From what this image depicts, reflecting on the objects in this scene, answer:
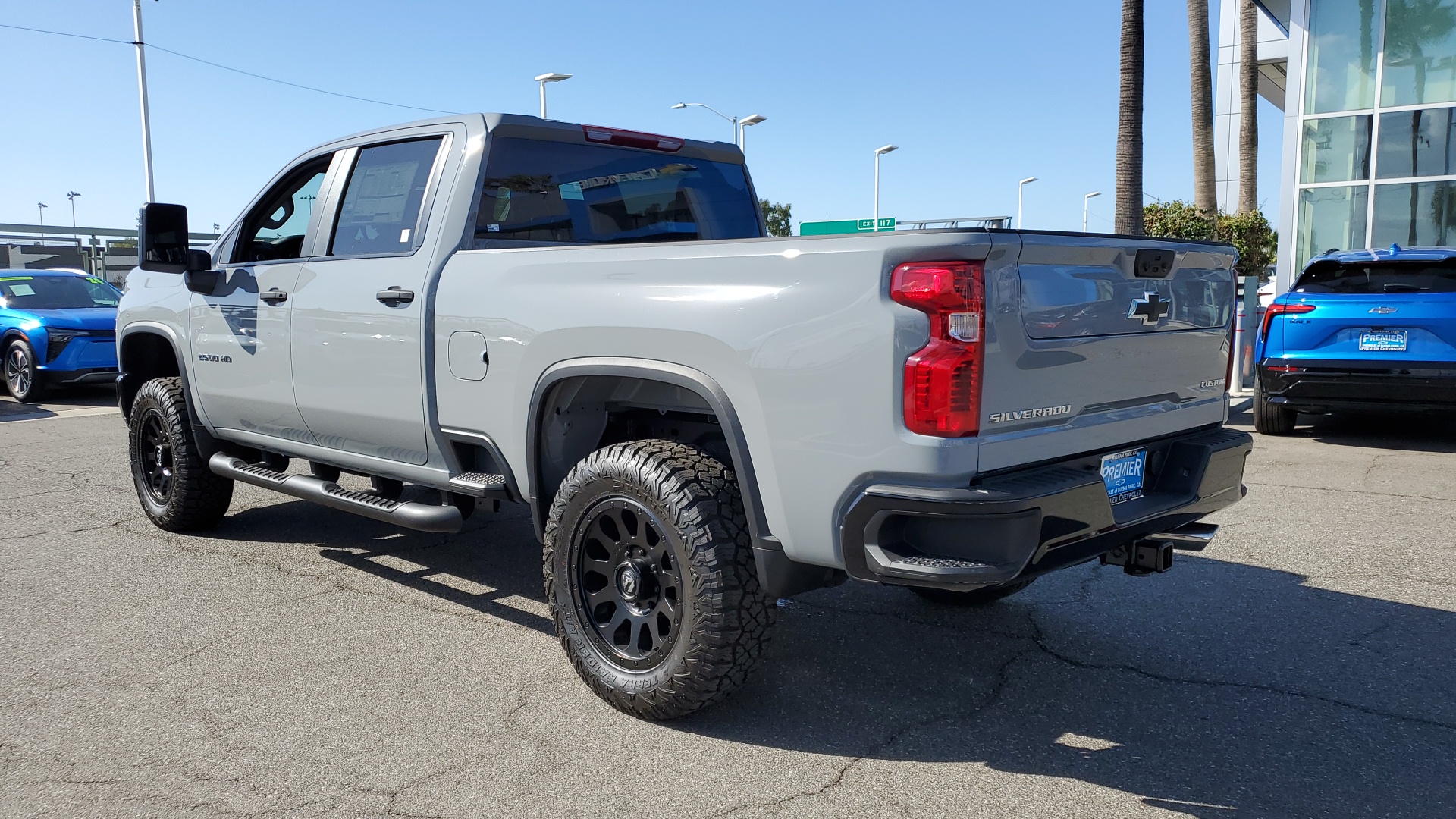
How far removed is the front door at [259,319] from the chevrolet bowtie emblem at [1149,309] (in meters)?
3.48

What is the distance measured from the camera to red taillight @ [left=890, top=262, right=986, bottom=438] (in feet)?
9.23

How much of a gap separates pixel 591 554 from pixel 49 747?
1.74 meters

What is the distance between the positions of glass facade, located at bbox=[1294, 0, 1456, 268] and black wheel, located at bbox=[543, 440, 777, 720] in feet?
50.0

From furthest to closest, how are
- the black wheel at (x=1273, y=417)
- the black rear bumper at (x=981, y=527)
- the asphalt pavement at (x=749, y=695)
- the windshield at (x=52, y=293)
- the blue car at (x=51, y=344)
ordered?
the windshield at (x=52, y=293)
the blue car at (x=51, y=344)
the black wheel at (x=1273, y=417)
the asphalt pavement at (x=749, y=695)
the black rear bumper at (x=981, y=527)

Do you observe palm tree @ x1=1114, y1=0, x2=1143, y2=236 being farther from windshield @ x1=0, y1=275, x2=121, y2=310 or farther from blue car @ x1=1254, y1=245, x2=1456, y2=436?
windshield @ x1=0, y1=275, x2=121, y2=310

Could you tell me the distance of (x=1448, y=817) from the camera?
9.31 ft

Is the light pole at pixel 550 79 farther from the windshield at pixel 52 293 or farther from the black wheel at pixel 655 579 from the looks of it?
the black wheel at pixel 655 579

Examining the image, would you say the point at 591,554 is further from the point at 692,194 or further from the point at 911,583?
the point at 692,194

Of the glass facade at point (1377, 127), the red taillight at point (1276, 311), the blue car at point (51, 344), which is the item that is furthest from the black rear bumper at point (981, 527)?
the glass facade at point (1377, 127)

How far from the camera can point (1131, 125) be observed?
1367 centimetres

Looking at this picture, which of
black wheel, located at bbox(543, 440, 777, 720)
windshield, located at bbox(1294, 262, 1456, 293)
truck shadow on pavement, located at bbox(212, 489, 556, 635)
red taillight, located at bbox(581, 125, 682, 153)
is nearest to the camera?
black wheel, located at bbox(543, 440, 777, 720)

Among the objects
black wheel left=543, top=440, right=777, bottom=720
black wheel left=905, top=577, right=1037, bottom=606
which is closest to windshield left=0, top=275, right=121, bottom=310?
black wheel left=543, top=440, right=777, bottom=720

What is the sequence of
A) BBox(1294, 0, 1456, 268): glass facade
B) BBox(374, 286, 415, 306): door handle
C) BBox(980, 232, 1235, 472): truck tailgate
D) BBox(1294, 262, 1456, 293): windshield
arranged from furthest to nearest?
BBox(1294, 0, 1456, 268): glass facade < BBox(1294, 262, 1456, 293): windshield < BBox(374, 286, 415, 306): door handle < BBox(980, 232, 1235, 472): truck tailgate

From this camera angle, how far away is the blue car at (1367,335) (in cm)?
797
